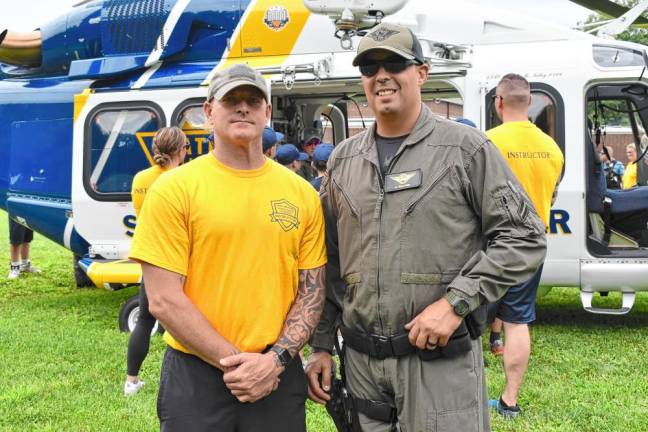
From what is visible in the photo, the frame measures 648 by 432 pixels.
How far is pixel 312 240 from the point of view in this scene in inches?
92.4

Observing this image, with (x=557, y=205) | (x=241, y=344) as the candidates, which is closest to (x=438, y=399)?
(x=241, y=344)

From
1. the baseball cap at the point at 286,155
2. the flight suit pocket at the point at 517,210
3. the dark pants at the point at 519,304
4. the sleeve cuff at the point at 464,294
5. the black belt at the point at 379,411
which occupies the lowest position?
the dark pants at the point at 519,304

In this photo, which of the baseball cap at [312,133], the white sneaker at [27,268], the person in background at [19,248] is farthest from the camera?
the white sneaker at [27,268]

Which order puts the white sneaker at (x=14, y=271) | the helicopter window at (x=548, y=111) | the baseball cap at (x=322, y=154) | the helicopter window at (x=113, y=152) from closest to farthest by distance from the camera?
the baseball cap at (x=322, y=154) < the helicopter window at (x=548, y=111) < the helicopter window at (x=113, y=152) < the white sneaker at (x=14, y=271)

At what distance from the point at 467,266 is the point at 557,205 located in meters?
3.80

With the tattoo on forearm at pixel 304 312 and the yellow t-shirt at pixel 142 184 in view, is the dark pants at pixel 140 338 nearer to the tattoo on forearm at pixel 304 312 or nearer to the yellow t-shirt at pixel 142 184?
the yellow t-shirt at pixel 142 184

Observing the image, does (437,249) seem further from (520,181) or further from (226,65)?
(226,65)

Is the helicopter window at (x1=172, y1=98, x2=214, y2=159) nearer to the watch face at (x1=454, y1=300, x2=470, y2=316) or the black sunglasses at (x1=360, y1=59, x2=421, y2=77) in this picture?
the black sunglasses at (x1=360, y1=59, x2=421, y2=77)

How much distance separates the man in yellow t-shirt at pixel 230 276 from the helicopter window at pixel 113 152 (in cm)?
419

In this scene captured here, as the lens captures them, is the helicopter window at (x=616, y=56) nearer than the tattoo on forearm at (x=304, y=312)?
No

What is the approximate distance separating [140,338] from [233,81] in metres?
2.58

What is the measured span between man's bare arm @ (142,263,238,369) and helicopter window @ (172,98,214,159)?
4.11 m

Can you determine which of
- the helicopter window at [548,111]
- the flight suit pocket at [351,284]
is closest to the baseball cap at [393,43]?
the flight suit pocket at [351,284]

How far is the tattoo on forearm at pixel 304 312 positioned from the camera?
2256 mm
